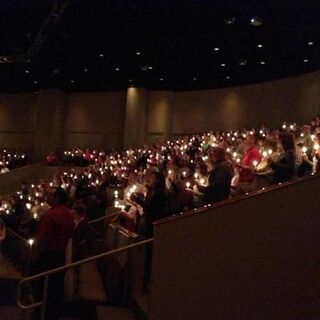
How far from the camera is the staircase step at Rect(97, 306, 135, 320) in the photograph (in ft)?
19.6

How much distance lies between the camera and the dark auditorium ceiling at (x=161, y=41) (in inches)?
609

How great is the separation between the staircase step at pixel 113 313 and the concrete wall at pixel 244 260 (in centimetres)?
99

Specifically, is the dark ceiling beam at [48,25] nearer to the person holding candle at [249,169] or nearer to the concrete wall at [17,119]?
the person holding candle at [249,169]

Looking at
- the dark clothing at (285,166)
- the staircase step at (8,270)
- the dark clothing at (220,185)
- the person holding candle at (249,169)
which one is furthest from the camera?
the staircase step at (8,270)

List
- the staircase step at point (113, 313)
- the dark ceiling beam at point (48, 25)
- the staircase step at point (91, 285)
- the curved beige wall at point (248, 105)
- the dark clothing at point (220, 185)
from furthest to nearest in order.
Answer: the curved beige wall at point (248, 105) → the dark ceiling beam at point (48, 25) → the staircase step at point (91, 285) → the dark clothing at point (220, 185) → the staircase step at point (113, 313)

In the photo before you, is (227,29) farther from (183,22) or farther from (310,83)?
(310,83)

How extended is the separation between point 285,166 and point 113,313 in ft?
8.61

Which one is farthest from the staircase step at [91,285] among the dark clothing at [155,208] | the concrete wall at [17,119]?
the concrete wall at [17,119]

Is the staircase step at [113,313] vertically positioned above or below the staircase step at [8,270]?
above

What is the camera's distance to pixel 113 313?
20.4 ft

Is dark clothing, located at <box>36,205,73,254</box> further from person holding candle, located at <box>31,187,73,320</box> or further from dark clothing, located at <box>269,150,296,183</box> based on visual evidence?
dark clothing, located at <box>269,150,296,183</box>

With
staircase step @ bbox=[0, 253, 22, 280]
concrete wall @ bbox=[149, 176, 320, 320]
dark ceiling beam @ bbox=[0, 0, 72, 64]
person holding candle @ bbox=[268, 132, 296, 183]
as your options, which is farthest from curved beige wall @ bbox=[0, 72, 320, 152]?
concrete wall @ bbox=[149, 176, 320, 320]

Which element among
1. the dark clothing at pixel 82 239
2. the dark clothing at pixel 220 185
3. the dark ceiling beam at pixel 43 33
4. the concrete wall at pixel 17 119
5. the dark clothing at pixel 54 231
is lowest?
the dark clothing at pixel 82 239

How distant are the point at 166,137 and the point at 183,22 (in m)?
9.59
